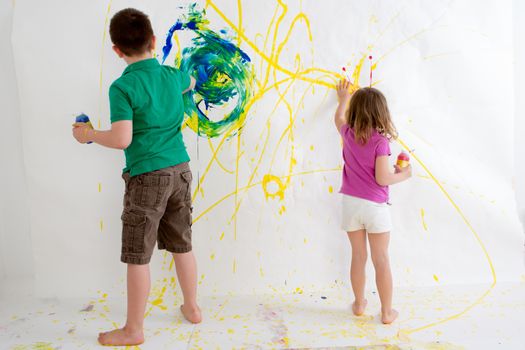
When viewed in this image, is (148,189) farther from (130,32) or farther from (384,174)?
(384,174)

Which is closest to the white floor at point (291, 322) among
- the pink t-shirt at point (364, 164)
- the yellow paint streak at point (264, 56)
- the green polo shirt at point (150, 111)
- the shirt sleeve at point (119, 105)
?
the pink t-shirt at point (364, 164)

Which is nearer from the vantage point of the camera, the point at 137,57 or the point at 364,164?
the point at 137,57

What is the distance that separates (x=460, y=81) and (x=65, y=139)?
1.51 meters

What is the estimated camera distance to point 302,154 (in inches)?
70.6

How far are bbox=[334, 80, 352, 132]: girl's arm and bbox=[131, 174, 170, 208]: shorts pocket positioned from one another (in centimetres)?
67

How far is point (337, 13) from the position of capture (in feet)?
5.73

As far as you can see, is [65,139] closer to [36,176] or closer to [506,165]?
[36,176]

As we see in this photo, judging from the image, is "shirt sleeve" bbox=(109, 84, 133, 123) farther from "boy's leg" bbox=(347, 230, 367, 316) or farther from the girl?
"boy's leg" bbox=(347, 230, 367, 316)

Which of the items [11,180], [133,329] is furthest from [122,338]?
[11,180]

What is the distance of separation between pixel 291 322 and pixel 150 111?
83cm

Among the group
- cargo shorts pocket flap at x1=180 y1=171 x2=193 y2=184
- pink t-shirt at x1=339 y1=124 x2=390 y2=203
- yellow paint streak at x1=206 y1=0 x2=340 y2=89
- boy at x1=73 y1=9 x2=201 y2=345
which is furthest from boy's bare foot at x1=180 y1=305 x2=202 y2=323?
yellow paint streak at x1=206 y1=0 x2=340 y2=89

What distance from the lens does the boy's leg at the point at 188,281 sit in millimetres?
1586

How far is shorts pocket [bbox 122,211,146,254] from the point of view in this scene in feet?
4.68

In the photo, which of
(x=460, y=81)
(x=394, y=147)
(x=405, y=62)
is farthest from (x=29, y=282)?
(x=460, y=81)
